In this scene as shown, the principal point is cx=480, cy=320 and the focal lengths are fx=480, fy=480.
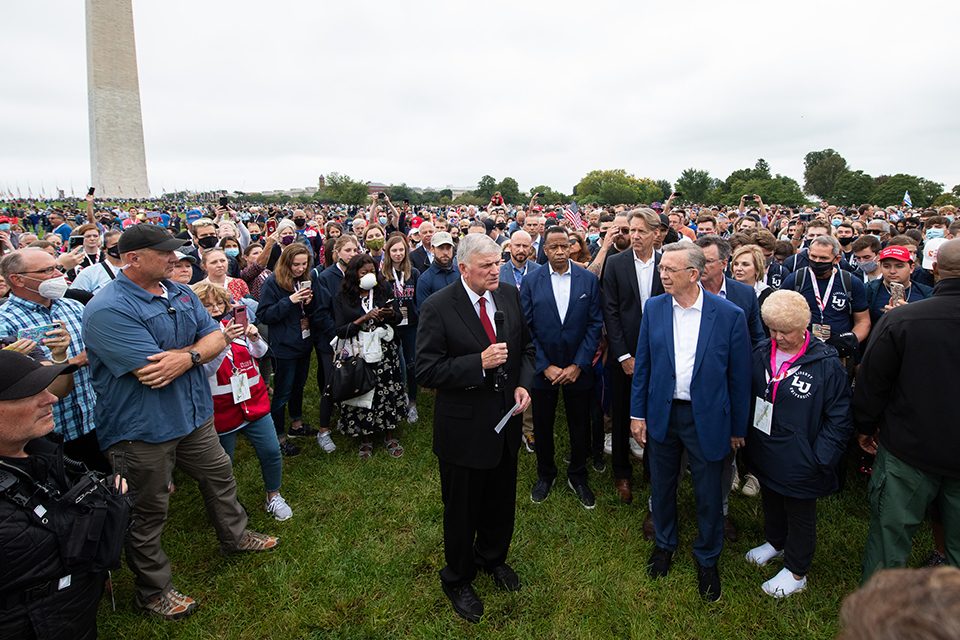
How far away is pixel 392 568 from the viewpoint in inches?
145

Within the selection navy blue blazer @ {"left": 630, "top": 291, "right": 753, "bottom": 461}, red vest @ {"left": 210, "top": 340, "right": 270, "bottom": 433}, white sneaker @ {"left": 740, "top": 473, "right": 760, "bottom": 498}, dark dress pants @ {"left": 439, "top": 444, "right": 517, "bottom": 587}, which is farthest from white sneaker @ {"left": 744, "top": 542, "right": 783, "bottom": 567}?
red vest @ {"left": 210, "top": 340, "right": 270, "bottom": 433}

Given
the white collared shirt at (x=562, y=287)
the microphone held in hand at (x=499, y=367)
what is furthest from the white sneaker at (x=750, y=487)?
the microphone held in hand at (x=499, y=367)

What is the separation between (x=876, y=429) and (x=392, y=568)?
3537mm

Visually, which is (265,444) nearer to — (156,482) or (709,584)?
(156,482)

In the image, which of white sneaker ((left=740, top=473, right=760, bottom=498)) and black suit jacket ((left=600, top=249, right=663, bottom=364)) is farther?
white sneaker ((left=740, top=473, right=760, bottom=498))

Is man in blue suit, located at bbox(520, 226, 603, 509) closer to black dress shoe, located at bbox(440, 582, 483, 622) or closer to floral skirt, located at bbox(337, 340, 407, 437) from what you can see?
black dress shoe, located at bbox(440, 582, 483, 622)

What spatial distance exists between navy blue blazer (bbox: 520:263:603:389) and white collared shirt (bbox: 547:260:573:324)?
32 millimetres

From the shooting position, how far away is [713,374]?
3.19 meters

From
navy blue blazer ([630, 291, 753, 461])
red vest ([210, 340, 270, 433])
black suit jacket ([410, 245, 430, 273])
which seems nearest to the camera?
navy blue blazer ([630, 291, 753, 461])

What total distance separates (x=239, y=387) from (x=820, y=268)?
5432 mm

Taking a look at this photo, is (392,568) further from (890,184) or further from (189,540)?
(890,184)

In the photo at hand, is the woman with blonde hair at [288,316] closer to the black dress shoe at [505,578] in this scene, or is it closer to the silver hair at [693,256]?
the black dress shoe at [505,578]

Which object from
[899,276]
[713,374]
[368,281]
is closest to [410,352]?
[368,281]

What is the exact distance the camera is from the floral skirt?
5.36 metres
